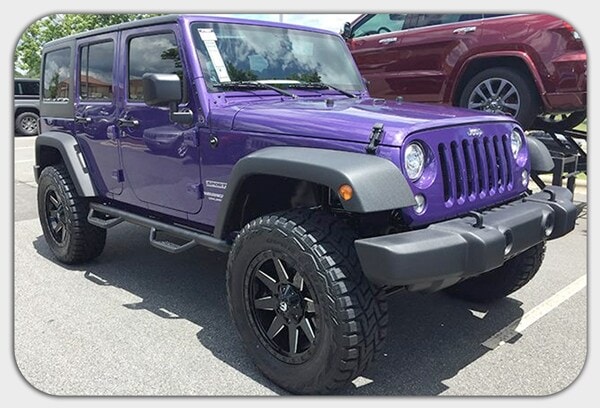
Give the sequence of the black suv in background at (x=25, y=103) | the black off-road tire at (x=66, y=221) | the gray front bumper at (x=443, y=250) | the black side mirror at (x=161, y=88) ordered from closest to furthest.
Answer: the gray front bumper at (x=443, y=250) < the black side mirror at (x=161, y=88) < the black off-road tire at (x=66, y=221) < the black suv in background at (x=25, y=103)

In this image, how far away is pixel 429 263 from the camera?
2.62 metres

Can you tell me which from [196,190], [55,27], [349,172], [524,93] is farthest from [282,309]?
[55,27]

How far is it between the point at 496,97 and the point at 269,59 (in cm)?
292

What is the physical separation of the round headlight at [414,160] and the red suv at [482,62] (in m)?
3.21

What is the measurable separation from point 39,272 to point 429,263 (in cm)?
392

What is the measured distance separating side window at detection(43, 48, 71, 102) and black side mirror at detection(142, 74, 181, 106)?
7.18 feet

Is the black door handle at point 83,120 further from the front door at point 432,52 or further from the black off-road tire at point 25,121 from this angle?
the black off-road tire at point 25,121

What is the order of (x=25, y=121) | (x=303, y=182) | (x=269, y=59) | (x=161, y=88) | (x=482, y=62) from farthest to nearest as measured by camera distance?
A: 1. (x=25, y=121)
2. (x=482, y=62)
3. (x=269, y=59)
4. (x=161, y=88)
5. (x=303, y=182)

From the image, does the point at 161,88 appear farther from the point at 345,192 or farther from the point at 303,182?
the point at 345,192

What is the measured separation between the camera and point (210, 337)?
3750 millimetres

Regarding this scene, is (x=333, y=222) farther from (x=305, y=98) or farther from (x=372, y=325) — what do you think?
(x=305, y=98)

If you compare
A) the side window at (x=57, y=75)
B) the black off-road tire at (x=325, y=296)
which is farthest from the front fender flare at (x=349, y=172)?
the side window at (x=57, y=75)

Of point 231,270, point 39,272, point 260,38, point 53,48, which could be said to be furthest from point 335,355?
point 53,48

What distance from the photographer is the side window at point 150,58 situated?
12.9 ft
